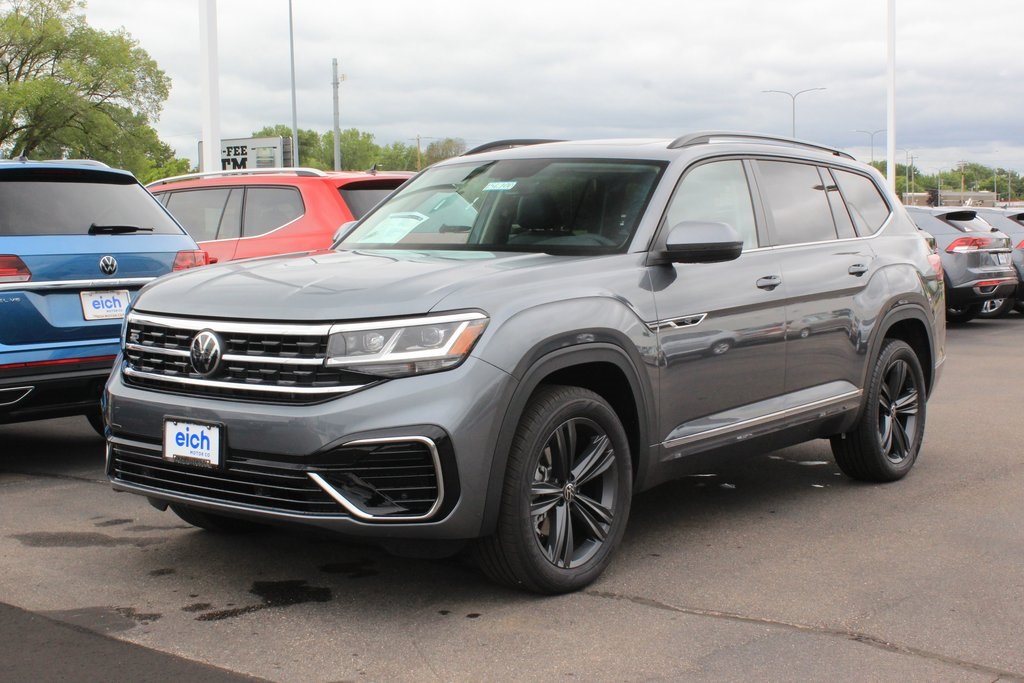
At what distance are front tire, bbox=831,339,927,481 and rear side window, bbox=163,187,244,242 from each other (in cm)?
529

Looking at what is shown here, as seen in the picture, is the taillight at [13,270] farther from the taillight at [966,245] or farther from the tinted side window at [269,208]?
the taillight at [966,245]

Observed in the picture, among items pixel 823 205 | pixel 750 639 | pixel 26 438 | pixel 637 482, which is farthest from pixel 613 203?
pixel 26 438

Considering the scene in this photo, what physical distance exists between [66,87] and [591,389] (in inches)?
2345

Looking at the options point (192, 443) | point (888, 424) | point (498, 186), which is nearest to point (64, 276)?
point (498, 186)

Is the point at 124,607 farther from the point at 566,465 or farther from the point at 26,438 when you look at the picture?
the point at 26,438

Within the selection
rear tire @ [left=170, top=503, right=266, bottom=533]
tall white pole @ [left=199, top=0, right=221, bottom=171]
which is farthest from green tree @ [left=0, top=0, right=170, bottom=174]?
rear tire @ [left=170, top=503, right=266, bottom=533]

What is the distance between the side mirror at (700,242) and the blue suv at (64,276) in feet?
10.7

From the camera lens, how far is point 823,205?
6.43m

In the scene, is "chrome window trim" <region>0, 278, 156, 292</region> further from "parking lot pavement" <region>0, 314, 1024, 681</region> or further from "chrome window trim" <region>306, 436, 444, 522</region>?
"chrome window trim" <region>306, 436, 444, 522</region>

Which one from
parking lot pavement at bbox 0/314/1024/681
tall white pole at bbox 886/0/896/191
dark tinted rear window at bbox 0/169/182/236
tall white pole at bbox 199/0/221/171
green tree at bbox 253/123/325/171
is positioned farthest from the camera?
green tree at bbox 253/123/325/171

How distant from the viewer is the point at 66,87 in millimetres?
59188

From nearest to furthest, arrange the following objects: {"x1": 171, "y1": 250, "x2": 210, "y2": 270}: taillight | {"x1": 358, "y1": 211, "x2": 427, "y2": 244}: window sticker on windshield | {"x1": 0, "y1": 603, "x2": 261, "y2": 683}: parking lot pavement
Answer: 1. {"x1": 0, "y1": 603, "x2": 261, "y2": 683}: parking lot pavement
2. {"x1": 358, "y1": 211, "x2": 427, "y2": 244}: window sticker on windshield
3. {"x1": 171, "y1": 250, "x2": 210, "y2": 270}: taillight

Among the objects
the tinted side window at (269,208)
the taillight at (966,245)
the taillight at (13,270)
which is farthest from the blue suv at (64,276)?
the taillight at (966,245)

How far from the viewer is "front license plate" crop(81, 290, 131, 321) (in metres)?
6.70
